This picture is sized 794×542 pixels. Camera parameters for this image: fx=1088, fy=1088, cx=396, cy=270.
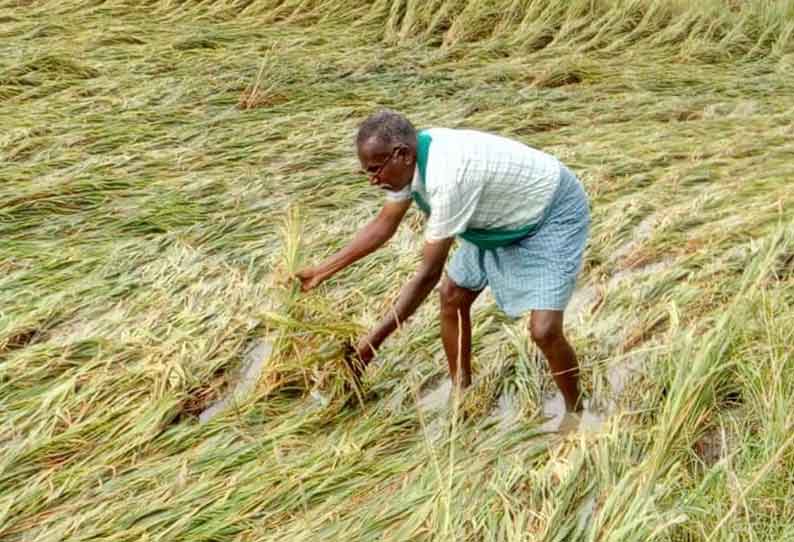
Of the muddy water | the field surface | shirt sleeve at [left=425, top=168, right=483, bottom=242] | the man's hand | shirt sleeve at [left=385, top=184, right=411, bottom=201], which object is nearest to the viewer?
the field surface

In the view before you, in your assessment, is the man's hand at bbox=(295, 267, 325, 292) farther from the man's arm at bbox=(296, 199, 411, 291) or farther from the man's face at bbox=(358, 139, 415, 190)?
the man's face at bbox=(358, 139, 415, 190)

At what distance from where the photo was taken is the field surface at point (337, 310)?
2879 millimetres

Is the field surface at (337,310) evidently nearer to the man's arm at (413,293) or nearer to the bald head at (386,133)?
the man's arm at (413,293)

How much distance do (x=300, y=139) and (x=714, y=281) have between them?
262cm

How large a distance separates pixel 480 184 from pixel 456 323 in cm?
60

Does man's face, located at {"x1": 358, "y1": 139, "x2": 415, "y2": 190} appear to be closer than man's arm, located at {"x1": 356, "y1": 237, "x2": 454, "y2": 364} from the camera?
Yes

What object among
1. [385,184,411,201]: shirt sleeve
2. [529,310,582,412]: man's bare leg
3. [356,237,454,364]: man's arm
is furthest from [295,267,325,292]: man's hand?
[529,310,582,412]: man's bare leg

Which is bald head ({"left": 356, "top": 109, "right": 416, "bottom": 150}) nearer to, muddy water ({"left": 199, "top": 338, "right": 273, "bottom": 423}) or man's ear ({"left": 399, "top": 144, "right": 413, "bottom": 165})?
man's ear ({"left": 399, "top": 144, "right": 413, "bottom": 165})

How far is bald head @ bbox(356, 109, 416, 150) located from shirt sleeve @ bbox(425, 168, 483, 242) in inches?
5.8

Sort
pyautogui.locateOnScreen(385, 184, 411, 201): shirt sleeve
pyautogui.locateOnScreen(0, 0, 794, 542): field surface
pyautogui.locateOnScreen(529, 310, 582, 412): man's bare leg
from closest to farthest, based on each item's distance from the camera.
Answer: pyautogui.locateOnScreen(0, 0, 794, 542): field surface < pyautogui.locateOnScreen(385, 184, 411, 201): shirt sleeve < pyautogui.locateOnScreen(529, 310, 582, 412): man's bare leg

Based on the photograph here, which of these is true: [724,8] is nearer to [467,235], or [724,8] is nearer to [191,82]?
[191,82]

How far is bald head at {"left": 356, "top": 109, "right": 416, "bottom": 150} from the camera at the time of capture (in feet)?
9.66

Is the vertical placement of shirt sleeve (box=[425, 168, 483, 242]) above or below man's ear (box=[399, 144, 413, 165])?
below

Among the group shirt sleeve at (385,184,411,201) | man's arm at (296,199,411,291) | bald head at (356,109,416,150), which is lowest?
man's arm at (296,199,411,291)
